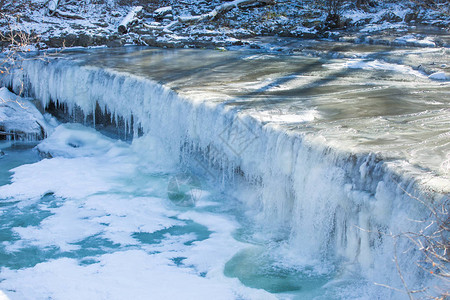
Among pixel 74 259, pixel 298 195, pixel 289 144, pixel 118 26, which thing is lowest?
pixel 74 259

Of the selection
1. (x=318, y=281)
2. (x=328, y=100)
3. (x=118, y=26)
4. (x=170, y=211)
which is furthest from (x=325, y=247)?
(x=118, y=26)

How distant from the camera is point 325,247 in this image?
5.69 meters

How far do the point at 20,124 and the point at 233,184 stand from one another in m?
5.42

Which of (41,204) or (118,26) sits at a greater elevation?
(118,26)

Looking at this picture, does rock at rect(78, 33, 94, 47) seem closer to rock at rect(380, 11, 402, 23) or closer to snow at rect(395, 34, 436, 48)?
snow at rect(395, 34, 436, 48)

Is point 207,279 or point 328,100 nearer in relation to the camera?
point 207,279

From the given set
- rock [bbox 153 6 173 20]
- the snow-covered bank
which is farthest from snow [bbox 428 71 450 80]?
rock [bbox 153 6 173 20]

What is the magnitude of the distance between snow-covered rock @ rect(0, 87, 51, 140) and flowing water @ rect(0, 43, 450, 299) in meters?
0.31

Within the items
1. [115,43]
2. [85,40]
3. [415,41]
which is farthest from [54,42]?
[415,41]

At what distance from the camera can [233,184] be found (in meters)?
7.50

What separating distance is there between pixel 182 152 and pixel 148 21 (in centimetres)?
883

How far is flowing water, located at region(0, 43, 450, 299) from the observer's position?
519cm

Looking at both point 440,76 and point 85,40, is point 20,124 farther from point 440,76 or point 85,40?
point 440,76

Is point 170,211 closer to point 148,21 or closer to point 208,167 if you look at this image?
point 208,167
